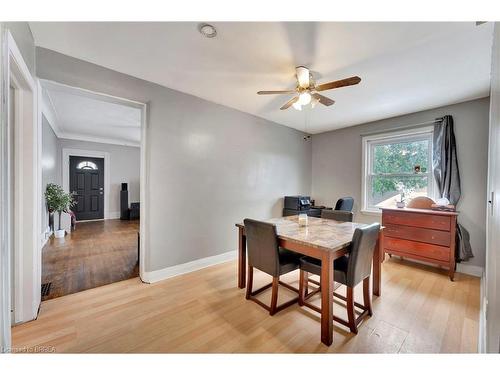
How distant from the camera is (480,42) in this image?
1659 mm

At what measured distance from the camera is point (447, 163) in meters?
2.88

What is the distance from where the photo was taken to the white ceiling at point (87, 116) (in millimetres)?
3178

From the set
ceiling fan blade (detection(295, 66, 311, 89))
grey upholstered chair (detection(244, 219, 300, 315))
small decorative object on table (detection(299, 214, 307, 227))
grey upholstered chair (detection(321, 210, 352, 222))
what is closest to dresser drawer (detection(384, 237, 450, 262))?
grey upholstered chair (detection(321, 210, 352, 222))

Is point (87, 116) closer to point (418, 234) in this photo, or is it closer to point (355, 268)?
point (355, 268)

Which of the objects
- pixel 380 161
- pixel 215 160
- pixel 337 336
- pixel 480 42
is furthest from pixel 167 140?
pixel 380 161

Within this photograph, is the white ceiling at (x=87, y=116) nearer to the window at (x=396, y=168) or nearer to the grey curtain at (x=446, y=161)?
the window at (x=396, y=168)

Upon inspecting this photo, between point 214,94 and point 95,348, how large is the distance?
9.05 feet

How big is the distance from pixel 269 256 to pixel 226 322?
0.65 m

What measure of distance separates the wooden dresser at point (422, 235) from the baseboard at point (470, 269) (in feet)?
1.25

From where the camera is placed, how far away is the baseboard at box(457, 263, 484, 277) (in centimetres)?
266

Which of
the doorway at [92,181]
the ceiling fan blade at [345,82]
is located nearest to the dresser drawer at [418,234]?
the ceiling fan blade at [345,82]

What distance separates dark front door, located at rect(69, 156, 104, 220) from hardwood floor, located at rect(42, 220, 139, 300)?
150 centimetres

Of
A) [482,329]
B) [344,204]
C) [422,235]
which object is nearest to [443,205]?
[422,235]
